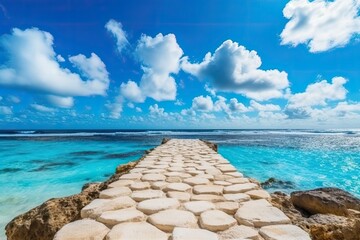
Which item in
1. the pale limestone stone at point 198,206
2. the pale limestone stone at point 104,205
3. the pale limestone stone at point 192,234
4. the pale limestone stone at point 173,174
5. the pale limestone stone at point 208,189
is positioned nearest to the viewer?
the pale limestone stone at point 192,234

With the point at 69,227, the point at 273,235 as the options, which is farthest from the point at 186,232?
the point at 69,227

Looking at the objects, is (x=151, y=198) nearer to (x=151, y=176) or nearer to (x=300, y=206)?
(x=151, y=176)

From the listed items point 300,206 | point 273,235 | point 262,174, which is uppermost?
point 273,235

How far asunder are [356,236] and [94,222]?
7.61ft

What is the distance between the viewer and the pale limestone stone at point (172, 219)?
5.74 ft

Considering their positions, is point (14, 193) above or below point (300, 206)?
below

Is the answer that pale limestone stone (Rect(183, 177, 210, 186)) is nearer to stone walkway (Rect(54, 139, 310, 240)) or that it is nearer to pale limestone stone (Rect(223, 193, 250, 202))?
stone walkway (Rect(54, 139, 310, 240))

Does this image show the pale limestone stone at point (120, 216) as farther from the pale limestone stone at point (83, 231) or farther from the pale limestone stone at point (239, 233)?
the pale limestone stone at point (239, 233)

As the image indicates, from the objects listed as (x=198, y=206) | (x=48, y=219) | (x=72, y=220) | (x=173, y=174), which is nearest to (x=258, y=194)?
(x=198, y=206)

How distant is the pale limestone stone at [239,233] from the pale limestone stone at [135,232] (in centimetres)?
42

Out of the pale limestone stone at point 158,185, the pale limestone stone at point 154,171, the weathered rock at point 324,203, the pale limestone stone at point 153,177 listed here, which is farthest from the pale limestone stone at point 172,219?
the weathered rock at point 324,203

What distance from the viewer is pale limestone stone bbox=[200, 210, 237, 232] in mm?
1731

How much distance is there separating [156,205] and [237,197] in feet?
2.83

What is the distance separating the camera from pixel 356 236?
2.09 meters
